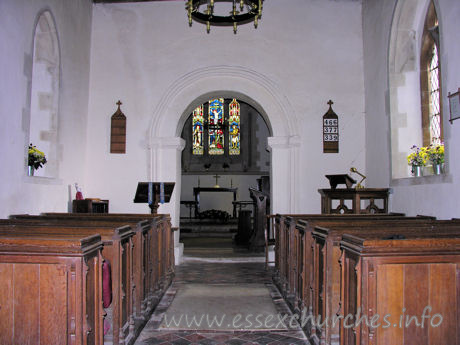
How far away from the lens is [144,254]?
13.1 feet

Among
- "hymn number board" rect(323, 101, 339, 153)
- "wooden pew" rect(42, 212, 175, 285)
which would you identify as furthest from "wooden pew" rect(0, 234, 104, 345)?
"hymn number board" rect(323, 101, 339, 153)

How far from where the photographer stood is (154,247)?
176 inches

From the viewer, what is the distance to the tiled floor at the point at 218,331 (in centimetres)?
330

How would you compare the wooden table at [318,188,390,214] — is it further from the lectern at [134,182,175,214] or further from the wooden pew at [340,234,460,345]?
the wooden pew at [340,234,460,345]

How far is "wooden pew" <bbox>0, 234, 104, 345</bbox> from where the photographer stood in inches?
88.0

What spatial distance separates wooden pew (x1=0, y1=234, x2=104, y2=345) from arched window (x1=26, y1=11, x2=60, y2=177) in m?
4.35

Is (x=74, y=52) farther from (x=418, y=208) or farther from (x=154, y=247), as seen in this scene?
(x=418, y=208)

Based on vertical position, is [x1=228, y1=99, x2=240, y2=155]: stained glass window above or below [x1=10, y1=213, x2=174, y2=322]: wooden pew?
above

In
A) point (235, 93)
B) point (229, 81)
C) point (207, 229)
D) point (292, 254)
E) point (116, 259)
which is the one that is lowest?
point (207, 229)

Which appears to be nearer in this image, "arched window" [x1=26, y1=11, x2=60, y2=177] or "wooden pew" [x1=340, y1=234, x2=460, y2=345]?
"wooden pew" [x1=340, y1=234, x2=460, y2=345]

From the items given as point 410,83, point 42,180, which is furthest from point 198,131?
point 42,180

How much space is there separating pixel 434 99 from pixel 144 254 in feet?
15.0

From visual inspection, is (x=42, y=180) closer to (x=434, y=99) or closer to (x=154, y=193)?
(x=154, y=193)

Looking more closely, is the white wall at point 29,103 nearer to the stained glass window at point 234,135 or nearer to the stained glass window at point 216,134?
the stained glass window at point 216,134
